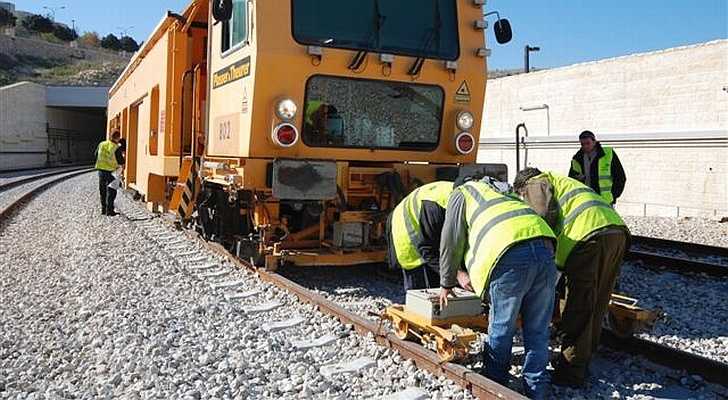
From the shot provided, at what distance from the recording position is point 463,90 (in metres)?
7.30

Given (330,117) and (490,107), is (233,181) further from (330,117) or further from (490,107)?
(490,107)

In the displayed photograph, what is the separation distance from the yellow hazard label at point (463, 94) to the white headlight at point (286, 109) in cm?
186

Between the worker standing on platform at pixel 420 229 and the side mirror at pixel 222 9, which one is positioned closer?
the worker standing on platform at pixel 420 229

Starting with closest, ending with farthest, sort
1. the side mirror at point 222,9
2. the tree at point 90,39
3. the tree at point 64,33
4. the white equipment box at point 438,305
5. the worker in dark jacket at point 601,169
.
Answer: the white equipment box at point 438,305
the side mirror at point 222,9
the worker in dark jacket at point 601,169
the tree at point 64,33
the tree at point 90,39

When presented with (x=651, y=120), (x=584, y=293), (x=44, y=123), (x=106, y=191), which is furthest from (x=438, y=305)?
(x=44, y=123)

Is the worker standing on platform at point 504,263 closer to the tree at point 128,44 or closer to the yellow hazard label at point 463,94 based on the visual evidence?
the yellow hazard label at point 463,94

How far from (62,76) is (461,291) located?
57.2 metres

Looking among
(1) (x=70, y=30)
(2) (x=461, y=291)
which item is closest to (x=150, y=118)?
(2) (x=461, y=291)

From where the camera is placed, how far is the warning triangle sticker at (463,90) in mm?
7277

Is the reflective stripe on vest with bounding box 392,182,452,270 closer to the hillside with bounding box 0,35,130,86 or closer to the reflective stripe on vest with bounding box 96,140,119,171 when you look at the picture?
the reflective stripe on vest with bounding box 96,140,119,171

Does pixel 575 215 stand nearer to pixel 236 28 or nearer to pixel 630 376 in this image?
pixel 630 376

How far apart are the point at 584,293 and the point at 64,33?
290 feet

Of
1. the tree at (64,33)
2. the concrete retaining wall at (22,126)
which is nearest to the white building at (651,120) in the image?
the concrete retaining wall at (22,126)

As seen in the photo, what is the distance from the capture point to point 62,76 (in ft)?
180
